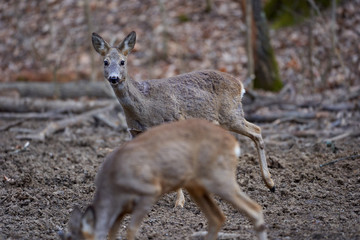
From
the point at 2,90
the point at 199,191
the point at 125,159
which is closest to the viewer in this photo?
the point at 125,159

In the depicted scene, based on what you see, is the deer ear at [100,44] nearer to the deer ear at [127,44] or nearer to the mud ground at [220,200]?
the deer ear at [127,44]

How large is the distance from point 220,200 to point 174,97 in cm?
143

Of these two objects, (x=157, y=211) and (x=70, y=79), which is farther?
(x=70, y=79)

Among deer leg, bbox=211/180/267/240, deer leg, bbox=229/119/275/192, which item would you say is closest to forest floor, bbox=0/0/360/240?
deer leg, bbox=229/119/275/192

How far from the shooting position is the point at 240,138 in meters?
9.45

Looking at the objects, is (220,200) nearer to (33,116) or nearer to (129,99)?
(129,99)

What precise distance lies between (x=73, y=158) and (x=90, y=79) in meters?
6.26

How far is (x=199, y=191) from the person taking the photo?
4516 millimetres

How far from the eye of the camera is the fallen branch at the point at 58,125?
9551 millimetres

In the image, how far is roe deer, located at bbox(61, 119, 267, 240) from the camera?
13.5ft

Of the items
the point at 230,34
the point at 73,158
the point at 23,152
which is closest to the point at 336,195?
the point at 73,158

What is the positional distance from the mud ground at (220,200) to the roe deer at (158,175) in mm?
897

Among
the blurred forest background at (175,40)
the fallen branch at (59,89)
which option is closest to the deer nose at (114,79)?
the blurred forest background at (175,40)

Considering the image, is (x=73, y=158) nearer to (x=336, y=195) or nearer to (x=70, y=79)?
(x=336, y=195)
